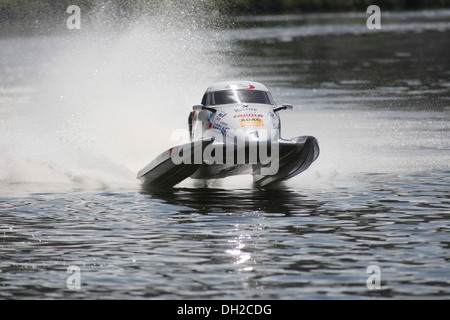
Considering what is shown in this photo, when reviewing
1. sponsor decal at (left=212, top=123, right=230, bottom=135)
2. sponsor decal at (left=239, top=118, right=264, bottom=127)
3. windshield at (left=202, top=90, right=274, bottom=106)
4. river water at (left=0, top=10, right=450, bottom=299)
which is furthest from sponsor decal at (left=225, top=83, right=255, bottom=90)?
river water at (left=0, top=10, right=450, bottom=299)

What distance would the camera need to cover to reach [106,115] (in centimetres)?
2838

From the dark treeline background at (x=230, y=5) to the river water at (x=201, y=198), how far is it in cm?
1209

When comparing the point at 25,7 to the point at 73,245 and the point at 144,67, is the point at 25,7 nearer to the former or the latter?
the point at 144,67

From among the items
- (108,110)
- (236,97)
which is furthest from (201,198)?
(108,110)

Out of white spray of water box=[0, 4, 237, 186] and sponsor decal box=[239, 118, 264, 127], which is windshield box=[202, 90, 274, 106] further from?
white spray of water box=[0, 4, 237, 186]

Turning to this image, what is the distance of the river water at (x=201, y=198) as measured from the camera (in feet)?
36.9

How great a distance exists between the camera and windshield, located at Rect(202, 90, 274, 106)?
18375 mm

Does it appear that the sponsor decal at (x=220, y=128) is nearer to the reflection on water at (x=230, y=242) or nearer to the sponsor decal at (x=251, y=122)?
the sponsor decal at (x=251, y=122)

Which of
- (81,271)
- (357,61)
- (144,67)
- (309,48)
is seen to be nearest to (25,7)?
(309,48)

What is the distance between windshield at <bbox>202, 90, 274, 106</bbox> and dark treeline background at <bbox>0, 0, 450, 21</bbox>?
27887 mm

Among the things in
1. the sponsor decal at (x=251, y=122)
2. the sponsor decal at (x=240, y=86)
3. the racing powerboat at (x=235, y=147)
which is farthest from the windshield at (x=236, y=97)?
the sponsor decal at (x=251, y=122)

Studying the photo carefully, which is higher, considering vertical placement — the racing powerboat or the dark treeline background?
the dark treeline background

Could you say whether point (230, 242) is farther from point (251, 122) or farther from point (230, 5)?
point (230, 5)
